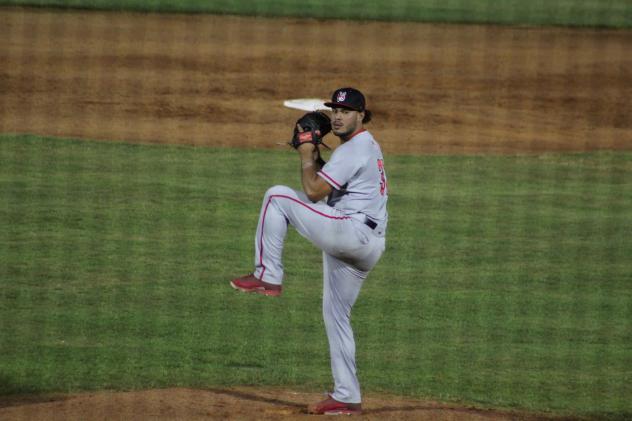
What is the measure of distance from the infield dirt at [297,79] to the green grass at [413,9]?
0.79 m

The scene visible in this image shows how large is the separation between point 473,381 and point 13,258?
15.4 ft

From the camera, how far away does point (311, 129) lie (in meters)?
6.57

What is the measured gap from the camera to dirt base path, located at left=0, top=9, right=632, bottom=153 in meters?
16.9

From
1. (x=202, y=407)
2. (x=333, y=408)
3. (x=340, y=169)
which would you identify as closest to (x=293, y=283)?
(x=202, y=407)

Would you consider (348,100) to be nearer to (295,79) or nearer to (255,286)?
(255,286)

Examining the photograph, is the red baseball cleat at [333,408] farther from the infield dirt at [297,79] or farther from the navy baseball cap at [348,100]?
the infield dirt at [297,79]

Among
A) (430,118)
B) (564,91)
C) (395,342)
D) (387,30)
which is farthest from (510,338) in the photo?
(387,30)

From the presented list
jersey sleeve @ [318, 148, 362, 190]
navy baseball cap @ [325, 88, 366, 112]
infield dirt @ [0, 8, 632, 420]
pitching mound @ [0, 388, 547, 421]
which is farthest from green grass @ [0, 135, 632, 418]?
navy baseball cap @ [325, 88, 366, 112]

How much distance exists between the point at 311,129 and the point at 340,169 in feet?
1.02

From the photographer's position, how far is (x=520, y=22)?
25.3 metres

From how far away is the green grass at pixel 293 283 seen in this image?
8281 millimetres

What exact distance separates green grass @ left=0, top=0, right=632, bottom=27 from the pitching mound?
671 inches

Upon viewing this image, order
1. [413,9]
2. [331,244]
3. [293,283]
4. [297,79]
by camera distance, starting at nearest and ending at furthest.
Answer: [331,244] < [293,283] < [297,79] < [413,9]

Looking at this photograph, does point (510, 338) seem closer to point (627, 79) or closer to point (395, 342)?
point (395, 342)
